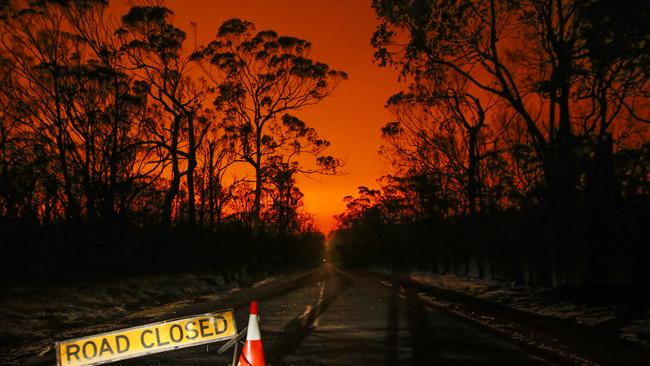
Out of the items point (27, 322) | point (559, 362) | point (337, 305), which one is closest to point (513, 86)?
point (337, 305)

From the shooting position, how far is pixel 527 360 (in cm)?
720

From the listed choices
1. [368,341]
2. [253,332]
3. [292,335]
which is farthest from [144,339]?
[292,335]

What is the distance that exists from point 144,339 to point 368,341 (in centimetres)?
437

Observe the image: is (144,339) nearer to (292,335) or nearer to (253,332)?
(253,332)

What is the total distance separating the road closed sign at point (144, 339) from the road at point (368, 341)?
5.62ft

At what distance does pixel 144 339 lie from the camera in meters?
5.45

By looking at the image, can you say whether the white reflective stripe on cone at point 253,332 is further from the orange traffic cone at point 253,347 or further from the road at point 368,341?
the road at point 368,341

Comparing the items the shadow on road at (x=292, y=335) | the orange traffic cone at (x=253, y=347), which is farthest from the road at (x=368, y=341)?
the orange traffic cone at (x=253, y=347)

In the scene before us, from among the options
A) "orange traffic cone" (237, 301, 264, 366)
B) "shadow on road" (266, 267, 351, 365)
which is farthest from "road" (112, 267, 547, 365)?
"orange traffic cone" (237, 301, 264, 366)

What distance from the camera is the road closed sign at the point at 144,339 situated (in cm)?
522

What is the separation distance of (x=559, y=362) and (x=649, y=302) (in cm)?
783

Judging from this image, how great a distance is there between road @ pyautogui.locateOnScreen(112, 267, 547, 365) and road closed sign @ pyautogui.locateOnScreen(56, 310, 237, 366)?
171cm

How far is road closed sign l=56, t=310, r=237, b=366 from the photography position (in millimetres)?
5219

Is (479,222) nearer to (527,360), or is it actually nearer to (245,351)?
(527,360)
